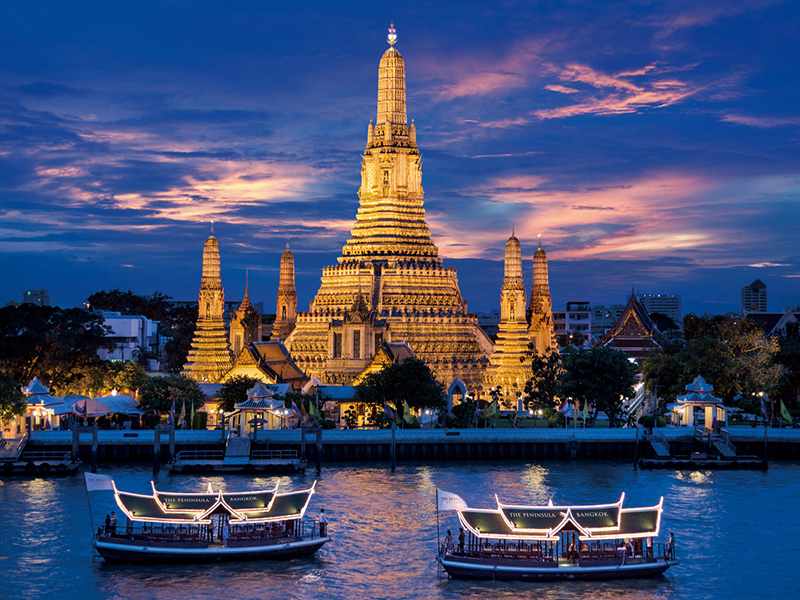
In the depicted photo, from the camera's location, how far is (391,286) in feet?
339

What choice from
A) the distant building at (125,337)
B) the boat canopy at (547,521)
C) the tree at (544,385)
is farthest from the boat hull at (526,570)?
the distant building at (125,337)

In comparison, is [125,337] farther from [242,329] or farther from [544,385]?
[544,385]

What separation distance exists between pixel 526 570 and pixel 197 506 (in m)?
Answer: 13.4

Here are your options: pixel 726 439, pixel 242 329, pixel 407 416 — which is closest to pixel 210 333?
pixel 242 329

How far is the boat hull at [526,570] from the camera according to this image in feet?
143

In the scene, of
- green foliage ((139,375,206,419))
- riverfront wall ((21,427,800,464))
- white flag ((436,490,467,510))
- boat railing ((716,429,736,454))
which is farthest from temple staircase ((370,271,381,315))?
white flag ((436,490,467,510))

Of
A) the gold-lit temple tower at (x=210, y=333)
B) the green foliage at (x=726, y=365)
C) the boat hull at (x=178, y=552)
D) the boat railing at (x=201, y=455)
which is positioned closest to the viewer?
the boat hull at (x=178, y=552)

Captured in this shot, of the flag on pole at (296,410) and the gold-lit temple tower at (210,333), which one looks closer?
the flag on pole at (296,410)

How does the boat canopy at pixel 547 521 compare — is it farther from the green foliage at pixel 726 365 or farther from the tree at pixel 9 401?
the green foliage at pixel 726 365

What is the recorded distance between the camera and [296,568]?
1807 inches

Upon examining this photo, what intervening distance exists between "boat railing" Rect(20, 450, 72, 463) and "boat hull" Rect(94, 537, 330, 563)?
22.7 metres

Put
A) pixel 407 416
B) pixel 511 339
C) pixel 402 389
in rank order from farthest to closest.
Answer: pixel 511 339 < pixel 402 389 < pixel 407 416

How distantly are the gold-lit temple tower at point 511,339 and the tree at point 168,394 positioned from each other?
86.7 feet

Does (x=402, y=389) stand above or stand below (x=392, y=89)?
below
